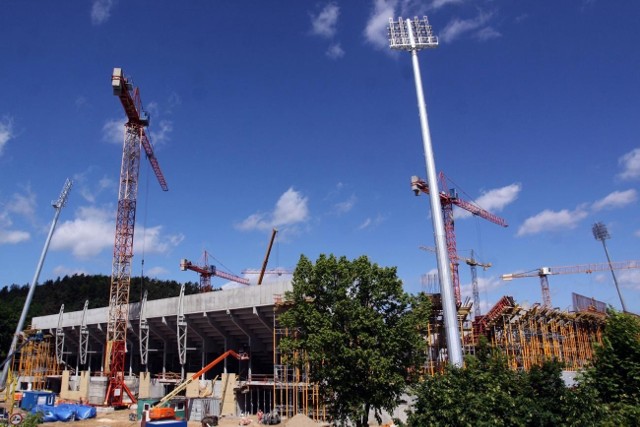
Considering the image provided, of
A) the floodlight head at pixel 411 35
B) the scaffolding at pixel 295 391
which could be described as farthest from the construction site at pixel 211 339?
the floodlight head at pixel 411 35

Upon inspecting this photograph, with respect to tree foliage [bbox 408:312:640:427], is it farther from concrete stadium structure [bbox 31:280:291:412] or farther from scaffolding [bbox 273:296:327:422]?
concrete stadium structure [bbox 31:280:291:412]

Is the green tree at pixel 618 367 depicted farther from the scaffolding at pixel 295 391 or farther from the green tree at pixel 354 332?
the scaffolding at pixel 295 391

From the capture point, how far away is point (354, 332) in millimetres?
28500

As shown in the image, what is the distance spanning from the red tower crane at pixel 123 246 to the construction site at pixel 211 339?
14cm

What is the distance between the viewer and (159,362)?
8631cm

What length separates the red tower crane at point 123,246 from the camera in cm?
6494

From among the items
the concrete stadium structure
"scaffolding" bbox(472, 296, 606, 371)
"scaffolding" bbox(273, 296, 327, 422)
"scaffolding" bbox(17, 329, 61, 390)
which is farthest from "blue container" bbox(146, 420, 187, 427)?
"scaffolding" bbox(17, 329, 61, 390)

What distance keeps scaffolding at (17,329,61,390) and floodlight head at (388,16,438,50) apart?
83.3 metres

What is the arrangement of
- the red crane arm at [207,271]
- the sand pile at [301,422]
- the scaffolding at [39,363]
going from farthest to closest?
the red crane arm at [207,271], the scaffolding at [39,363], the sand pile at [301,422]

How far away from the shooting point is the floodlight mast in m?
26.5

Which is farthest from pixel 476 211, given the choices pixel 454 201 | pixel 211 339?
pixel 211 339

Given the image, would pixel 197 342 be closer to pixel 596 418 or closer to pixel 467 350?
pixel 467 350

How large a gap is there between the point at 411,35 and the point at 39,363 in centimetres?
9255

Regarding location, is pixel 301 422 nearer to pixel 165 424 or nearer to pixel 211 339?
pixel 165 424
